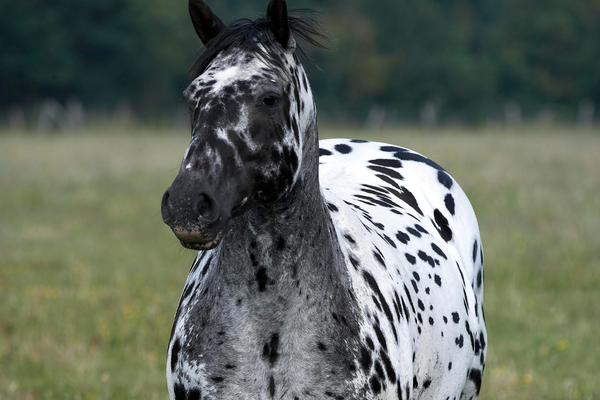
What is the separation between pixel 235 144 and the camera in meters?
2.29

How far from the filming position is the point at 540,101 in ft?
177

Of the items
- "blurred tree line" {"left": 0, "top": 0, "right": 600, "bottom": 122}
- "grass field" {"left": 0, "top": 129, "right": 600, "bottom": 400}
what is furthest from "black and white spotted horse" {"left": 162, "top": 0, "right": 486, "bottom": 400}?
"blurred tree line" {"left": 0, "top": 0, "right": 600, "bottom": 122}

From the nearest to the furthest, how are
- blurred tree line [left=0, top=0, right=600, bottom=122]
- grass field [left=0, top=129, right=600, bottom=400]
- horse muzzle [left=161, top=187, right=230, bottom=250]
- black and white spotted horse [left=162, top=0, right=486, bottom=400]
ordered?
horse muzzle [left=161, top=187, right=230, bottom=250] < black and white spotted horse [left=162, top=0, right=486, bottom=400] < grass field [left=0, top=129, right=600, bottom=400] < blurred tree line [left=0, top=0, right=600, bottom=122]

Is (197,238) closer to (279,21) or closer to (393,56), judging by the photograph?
(279,21)

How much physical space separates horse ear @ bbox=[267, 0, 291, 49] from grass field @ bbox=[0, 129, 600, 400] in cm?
86

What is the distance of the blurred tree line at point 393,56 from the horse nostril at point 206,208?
4247cm

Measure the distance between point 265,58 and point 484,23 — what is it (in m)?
63.4

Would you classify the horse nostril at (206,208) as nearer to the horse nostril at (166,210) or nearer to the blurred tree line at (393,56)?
the horse nostril at (166,210)

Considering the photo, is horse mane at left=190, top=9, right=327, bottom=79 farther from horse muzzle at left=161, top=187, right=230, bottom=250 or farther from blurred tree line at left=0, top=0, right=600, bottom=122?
blurred tree line at left=0, top=0, right=600, bottom=122

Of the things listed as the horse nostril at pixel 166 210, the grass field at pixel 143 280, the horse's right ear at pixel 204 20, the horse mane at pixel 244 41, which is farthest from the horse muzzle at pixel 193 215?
the horse's right ear at pixel 204 20

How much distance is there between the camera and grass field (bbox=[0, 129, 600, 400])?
17.4 ft

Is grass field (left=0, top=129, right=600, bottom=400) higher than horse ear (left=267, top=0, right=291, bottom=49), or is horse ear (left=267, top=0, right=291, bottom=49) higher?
horse ear (left=267, top=0, right=291, bottom=49)

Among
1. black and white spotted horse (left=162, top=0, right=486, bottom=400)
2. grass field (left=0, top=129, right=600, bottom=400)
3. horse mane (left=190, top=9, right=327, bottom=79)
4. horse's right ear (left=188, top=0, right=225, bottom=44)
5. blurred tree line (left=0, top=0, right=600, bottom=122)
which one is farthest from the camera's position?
blurred tree line (left=0, top=0, right=600, bottom=122)

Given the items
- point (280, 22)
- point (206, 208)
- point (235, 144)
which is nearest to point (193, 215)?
point (206, 208)
